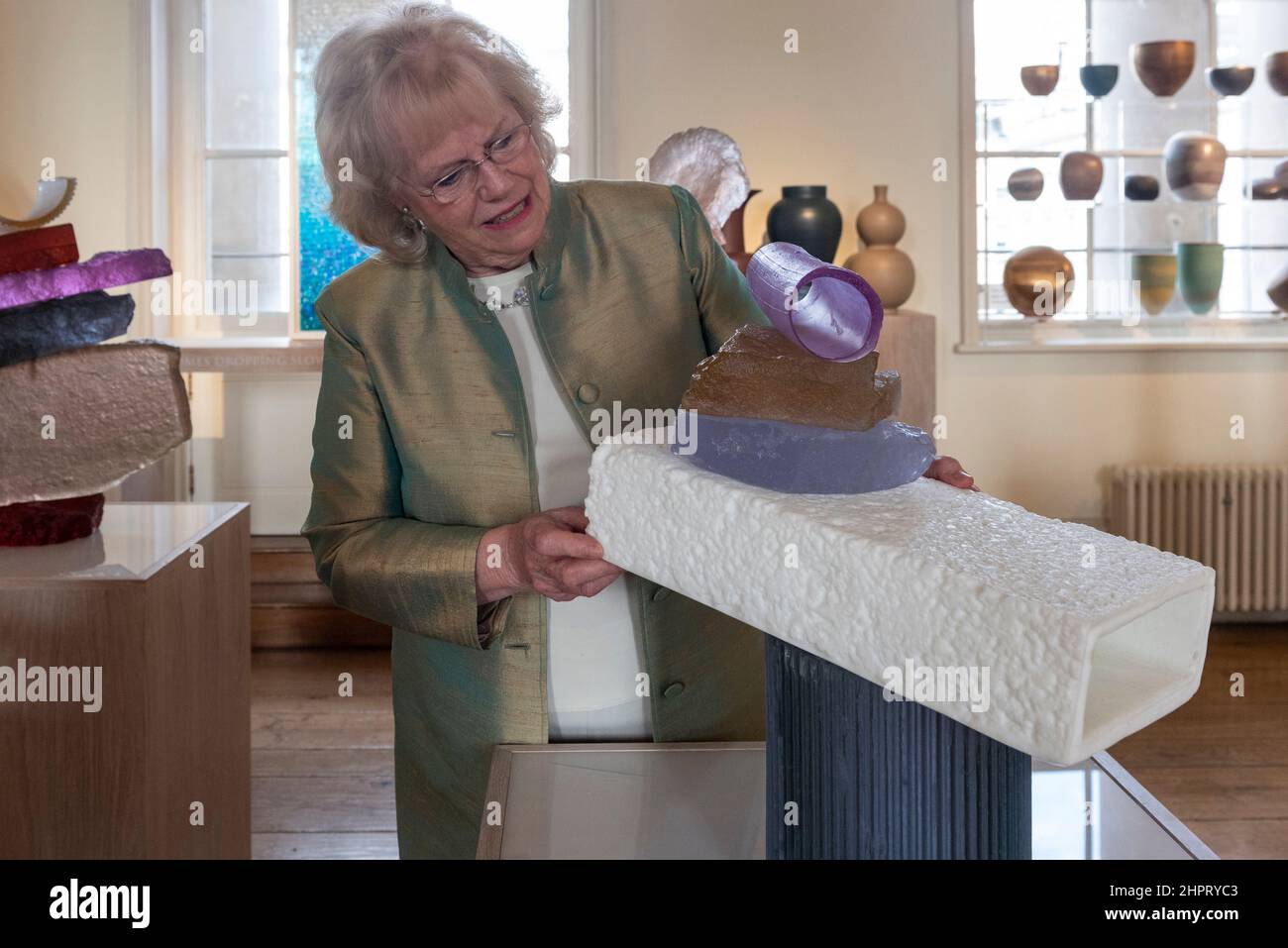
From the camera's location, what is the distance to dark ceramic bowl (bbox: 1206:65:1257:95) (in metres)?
4.16

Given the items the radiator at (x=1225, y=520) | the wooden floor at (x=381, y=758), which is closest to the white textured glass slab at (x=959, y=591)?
the wooden floor at (x=381, y=758)

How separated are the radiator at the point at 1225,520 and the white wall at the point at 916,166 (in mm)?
175

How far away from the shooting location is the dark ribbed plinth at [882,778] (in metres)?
0.75

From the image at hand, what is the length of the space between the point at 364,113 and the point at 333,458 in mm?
348

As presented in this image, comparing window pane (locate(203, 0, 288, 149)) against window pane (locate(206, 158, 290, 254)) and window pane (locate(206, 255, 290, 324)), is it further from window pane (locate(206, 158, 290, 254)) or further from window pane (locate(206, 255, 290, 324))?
window pane (locate(206, 255, 290, 324))

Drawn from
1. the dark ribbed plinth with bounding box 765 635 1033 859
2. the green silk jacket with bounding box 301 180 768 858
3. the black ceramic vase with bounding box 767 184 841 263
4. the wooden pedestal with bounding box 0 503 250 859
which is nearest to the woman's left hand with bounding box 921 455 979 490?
the dark ribbed plinth with bounding box 765 635 1033 859

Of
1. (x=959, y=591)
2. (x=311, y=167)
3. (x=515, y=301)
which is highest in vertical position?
(x=311, y=167)

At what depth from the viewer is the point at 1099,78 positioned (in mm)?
4211

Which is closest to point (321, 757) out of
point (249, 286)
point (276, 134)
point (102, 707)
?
point (102, 707)

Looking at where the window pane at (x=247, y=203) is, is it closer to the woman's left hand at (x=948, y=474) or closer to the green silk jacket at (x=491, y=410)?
the green silk jacket at (x=491, y=410)

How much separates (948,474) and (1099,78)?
3.74m

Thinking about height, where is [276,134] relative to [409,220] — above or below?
above

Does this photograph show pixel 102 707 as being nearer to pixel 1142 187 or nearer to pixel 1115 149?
pixel 1142 187
